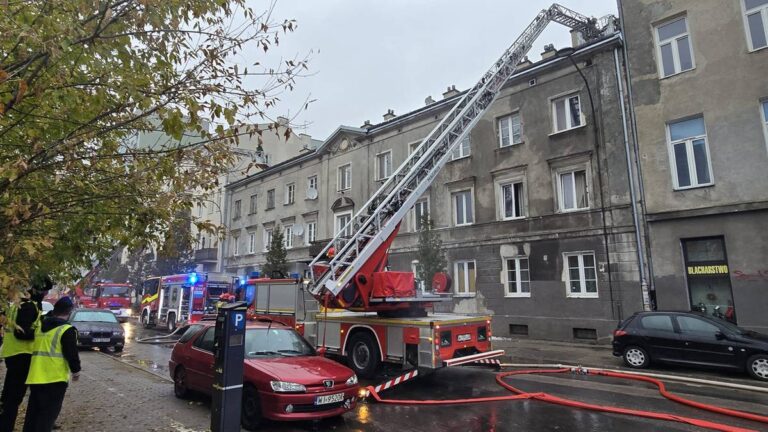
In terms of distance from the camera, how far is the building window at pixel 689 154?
1424cm

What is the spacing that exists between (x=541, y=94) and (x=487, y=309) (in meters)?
8.98

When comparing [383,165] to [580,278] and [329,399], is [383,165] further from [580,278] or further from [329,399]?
[329,399]

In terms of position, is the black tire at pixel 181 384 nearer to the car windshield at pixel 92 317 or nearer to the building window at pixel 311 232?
the car windshield at pixel 92 317

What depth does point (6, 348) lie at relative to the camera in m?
5.99

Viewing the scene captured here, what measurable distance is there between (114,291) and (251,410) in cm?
2899

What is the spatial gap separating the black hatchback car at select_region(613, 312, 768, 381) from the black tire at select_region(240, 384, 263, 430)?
9.19 meters

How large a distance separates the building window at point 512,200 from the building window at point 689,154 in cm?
535

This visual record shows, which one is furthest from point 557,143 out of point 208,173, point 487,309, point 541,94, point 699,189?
point 208,173

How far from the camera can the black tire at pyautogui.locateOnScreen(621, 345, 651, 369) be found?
11.1 metres

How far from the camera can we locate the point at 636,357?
11.2 meters

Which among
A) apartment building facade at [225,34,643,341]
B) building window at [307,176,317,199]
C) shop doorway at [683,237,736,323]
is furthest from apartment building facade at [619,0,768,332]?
building window at [307,176,317,199]

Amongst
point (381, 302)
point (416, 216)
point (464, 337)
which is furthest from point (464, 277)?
point (381, 302)

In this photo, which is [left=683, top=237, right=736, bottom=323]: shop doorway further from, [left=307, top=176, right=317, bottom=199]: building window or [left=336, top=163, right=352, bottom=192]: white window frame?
[left=307, top=176, right=317, bottom=199]: building window

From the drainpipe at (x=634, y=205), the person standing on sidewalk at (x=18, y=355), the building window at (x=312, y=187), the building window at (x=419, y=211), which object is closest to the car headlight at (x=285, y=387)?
the person standing on sidewalk at (x=18, y=355)
